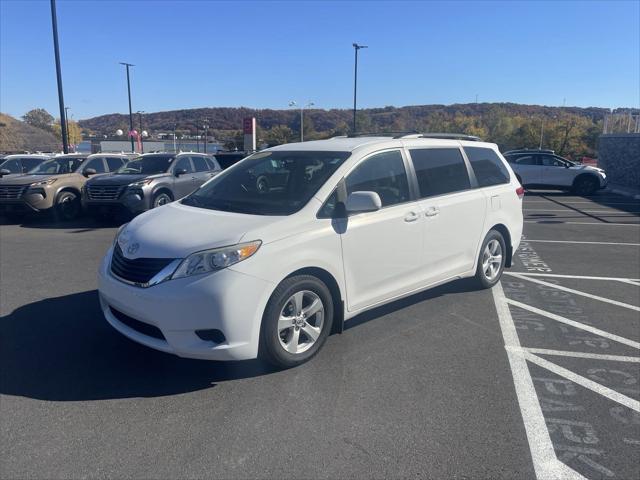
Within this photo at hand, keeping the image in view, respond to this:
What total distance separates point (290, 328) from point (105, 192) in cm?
859

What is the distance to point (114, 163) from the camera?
45.5ft

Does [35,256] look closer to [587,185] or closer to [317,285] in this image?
[317,285]

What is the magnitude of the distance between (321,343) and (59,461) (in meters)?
1.99

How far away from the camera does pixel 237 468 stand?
274cm

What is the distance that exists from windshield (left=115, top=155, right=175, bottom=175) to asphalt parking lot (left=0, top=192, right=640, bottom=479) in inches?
247

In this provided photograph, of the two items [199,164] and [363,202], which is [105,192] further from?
[363,202]

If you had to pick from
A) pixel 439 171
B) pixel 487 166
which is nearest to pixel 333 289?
pixel 439 171

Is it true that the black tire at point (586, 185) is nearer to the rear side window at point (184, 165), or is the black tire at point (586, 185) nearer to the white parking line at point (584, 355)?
the rear side window at point (184, 165)

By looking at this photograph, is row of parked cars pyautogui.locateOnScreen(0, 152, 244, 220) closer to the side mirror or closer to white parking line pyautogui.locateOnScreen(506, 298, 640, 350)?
the side mirror

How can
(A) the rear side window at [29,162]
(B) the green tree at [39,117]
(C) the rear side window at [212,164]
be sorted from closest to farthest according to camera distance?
(C) the rear side window at [212,164] → (A) the rear side window at [29,162] → (B) the green tree at [39,117]

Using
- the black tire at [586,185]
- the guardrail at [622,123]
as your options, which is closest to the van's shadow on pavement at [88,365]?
the black tire at [586,185]

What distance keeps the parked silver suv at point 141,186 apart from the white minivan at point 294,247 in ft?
20.5

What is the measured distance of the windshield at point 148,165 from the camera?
11.8 metres

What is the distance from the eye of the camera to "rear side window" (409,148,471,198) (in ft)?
16.5
